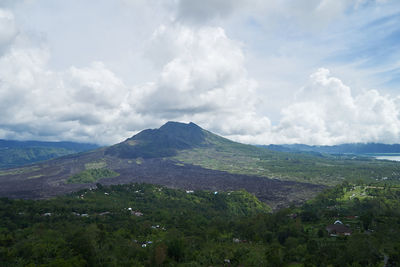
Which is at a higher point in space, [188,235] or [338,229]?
[338,229]

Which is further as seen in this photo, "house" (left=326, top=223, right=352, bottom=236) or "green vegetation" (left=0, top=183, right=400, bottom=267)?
"house" (left=326, top=223, right=352, bottom=236)

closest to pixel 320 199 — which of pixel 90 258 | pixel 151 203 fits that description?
pixel 151 203

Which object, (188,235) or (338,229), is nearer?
(338,229)

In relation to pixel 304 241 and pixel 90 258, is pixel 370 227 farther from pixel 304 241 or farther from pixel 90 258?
pixel 90 258

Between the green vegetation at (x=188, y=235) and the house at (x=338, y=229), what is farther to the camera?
the house at (x=338, y=229)
